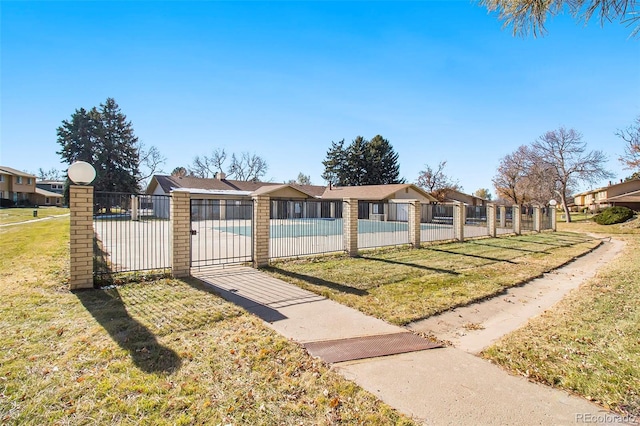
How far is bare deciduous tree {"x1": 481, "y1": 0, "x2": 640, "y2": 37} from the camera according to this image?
396cm

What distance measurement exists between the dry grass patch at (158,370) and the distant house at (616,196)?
168 ft

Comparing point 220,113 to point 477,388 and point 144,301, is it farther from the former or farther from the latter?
point 477,388

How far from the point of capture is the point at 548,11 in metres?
4.39

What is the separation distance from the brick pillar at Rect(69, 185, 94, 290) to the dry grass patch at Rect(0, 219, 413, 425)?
2.35 feet

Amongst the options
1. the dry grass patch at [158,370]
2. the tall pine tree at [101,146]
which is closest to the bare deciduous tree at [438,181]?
the tall pine tree at [101,146]

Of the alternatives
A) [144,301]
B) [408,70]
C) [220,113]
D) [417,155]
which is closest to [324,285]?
[144,301]

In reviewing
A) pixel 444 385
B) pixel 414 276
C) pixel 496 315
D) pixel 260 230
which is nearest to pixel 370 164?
pixel 260 230

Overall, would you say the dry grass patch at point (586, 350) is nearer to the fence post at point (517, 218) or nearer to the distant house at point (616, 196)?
the fence post at point (517, 218)

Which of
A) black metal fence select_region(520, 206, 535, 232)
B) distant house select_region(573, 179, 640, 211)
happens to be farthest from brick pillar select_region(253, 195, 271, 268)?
distant house select_region(573, 179, 640, 211)

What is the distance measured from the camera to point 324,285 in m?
6.67

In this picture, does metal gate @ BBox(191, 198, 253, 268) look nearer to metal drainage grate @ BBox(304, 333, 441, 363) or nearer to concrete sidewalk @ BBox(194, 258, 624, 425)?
concrete sidewalk @ BBox(194, 258, 624, 425)

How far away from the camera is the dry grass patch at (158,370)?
2.44 m

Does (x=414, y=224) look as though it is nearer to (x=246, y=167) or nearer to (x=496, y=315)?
(x=496, y=315)

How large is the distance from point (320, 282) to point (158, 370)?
4180mm
